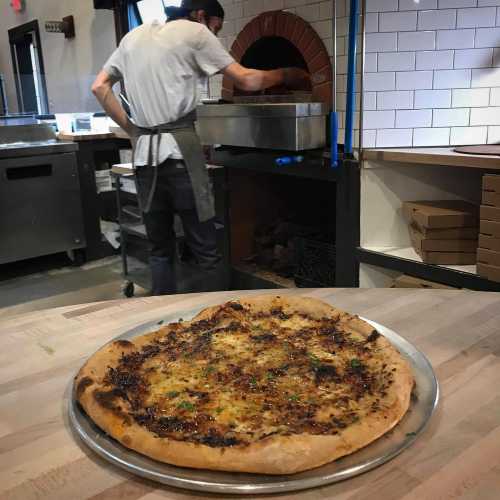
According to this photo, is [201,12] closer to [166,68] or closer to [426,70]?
[166,68]

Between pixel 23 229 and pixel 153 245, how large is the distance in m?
1.35

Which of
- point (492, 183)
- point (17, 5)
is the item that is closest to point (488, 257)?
point (492, 183)

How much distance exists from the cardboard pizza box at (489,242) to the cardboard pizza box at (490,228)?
0.04 feet

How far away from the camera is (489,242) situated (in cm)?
217

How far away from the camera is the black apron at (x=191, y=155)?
2.62m

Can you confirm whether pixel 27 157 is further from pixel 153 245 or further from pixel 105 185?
pixel 153 245

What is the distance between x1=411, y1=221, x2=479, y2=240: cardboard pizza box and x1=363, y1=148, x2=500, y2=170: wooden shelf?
0.27m

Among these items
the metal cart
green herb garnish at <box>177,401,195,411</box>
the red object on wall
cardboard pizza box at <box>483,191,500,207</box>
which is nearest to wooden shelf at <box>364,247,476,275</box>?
cardboard pizza box at <box>483,191,500,207</box>

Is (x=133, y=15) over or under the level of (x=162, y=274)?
over

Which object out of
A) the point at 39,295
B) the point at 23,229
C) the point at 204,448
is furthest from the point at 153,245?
the point at 204,448

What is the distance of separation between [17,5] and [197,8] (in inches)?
190

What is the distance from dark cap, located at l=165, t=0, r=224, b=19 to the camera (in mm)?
2576

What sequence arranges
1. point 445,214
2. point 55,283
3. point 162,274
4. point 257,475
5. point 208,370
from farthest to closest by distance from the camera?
point 55,283 < point 162,274 < point 445,214 < point 208,370 < point 257,475

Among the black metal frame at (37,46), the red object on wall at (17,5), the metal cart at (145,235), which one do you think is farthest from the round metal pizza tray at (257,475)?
the red object on wall at (17,5)
